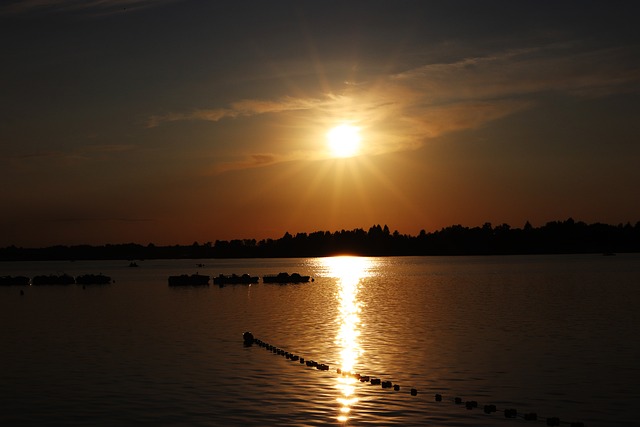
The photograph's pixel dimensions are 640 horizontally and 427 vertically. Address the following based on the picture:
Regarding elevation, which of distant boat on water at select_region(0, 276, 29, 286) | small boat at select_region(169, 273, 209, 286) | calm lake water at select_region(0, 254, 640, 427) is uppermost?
small boat at select_region(169, 273, 209, 286)

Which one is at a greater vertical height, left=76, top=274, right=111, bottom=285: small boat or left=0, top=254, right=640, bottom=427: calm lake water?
left=76, top=274, right=111, bottom=285: small boat

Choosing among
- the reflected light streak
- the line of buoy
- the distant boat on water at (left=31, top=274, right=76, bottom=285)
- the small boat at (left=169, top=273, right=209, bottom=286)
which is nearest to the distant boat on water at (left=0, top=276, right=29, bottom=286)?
the distant boat on water at (left=31, top=274, right=76, bottom=285)

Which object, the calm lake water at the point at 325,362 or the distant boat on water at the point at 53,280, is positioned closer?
the calm lake water at the point at 325,362

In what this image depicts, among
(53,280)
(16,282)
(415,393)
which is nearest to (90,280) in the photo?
(53,280)

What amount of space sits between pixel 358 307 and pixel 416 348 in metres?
42.7

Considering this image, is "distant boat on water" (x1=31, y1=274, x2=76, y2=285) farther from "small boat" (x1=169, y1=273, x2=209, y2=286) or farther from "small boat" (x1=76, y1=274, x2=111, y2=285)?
"small boat" (x1=169, y1=273, x2=209, y2=286)

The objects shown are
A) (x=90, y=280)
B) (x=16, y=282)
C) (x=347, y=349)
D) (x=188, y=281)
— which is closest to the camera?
(x=347, y=349)

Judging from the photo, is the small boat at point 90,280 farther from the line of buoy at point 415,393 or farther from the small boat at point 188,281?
the line of buoy at point 415,393

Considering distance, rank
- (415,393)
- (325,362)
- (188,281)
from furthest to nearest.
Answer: (188,281) → (325,362) → (415,393)

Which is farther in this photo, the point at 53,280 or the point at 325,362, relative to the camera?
the point at 53,280

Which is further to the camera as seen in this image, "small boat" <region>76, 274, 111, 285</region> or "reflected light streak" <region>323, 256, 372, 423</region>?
"small boat" <region>76, 274, 111, 285</region>

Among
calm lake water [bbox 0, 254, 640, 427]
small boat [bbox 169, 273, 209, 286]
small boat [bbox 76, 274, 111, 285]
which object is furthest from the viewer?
small boat [bbox 76, 274, 111, 285]

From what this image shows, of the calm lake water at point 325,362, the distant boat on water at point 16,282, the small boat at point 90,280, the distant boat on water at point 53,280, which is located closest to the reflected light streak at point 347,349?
the calm lake water at point 325,362

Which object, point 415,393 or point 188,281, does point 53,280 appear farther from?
point 415,393
